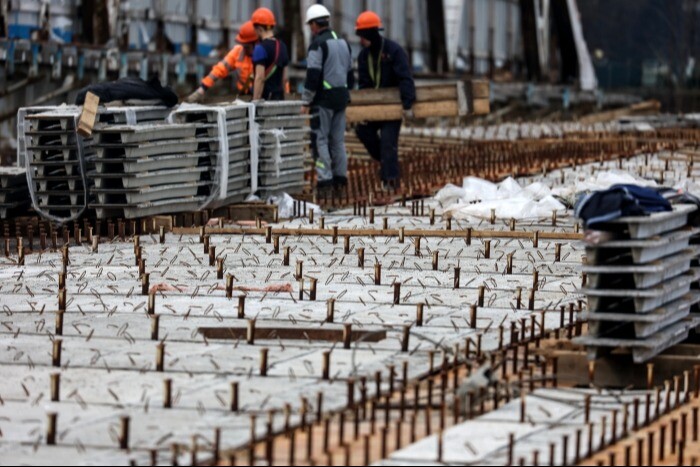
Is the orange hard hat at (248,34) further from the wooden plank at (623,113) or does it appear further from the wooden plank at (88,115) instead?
the wooden plank at (623,113)

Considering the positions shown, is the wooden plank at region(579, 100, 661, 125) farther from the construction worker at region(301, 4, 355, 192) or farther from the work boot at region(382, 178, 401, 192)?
the construction worker at region(301, 4, 355, 192)

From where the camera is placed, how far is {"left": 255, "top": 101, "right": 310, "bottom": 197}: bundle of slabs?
16.0m

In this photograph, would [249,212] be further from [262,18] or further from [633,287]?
[633,287]

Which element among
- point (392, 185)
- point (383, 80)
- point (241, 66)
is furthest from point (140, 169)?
point (383, 80)

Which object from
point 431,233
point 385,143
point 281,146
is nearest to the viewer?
point 431,233

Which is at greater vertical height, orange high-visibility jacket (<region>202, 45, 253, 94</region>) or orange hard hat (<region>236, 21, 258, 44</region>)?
orange hard hat (<region>236, 21, 258, 44</region>)

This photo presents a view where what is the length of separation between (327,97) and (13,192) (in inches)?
154

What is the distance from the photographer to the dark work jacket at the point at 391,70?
18047mm

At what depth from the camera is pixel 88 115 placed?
13.4m

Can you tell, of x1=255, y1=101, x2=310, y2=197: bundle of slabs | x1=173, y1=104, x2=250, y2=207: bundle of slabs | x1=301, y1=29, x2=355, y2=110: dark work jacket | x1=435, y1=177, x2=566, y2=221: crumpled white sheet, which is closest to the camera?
x1=173, y1=104, x2=250, y2=207: bundle of slabs

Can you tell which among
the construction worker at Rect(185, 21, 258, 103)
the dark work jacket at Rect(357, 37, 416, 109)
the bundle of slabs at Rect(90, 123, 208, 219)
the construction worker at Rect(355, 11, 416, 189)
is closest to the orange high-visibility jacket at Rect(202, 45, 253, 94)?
the construction worker at Rect(185, 21, 258, 103)

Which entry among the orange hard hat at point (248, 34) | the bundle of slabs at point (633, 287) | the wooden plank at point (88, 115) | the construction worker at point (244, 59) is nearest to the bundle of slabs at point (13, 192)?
the wooden plank at point (88, 115)

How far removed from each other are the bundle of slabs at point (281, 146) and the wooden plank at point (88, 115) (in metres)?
2.72

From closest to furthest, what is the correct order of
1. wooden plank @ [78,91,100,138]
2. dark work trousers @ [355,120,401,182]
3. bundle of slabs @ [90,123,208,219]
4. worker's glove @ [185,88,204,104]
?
1. wooden plank @ [78,91,100,138]
2. bundle of slabs @ [90,123,208,219]
3. worker's glove @ [185,88,204,104]
4. dark work trousers @ [355,120,401,182]
